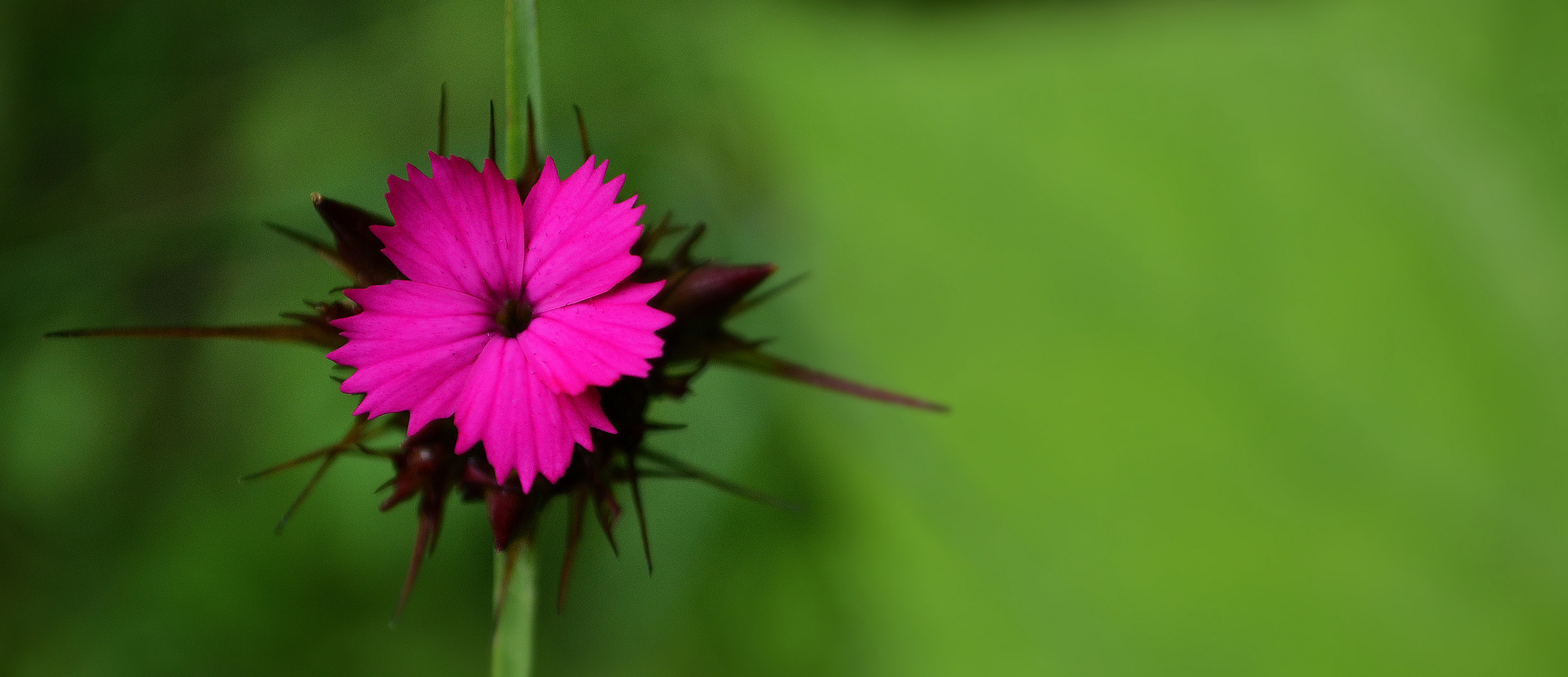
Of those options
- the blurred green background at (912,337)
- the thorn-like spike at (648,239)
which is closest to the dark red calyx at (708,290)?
the thorn-like spike at (648,239)

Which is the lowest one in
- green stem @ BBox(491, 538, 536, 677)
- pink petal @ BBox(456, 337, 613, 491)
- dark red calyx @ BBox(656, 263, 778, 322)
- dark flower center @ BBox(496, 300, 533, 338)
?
green stem @ BBox(491, 538, 536, 677)

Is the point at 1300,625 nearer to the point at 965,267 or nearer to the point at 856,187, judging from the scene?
the point at 965,267

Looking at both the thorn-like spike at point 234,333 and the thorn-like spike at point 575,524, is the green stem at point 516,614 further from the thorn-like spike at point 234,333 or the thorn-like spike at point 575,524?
the thorn-like spike at point 234,333

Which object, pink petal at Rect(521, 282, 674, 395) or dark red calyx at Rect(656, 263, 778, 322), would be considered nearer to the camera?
pink petal at Rect(521, 282, 674, 395)

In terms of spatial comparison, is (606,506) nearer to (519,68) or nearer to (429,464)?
(429,464)

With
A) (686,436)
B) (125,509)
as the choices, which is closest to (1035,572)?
(686,436)


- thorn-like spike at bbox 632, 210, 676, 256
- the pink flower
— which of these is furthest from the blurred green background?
the pink flower

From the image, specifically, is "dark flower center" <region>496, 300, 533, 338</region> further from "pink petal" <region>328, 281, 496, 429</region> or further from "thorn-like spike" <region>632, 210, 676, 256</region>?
"thorn-like spike" <region>632, 210, 676, 256</region>
